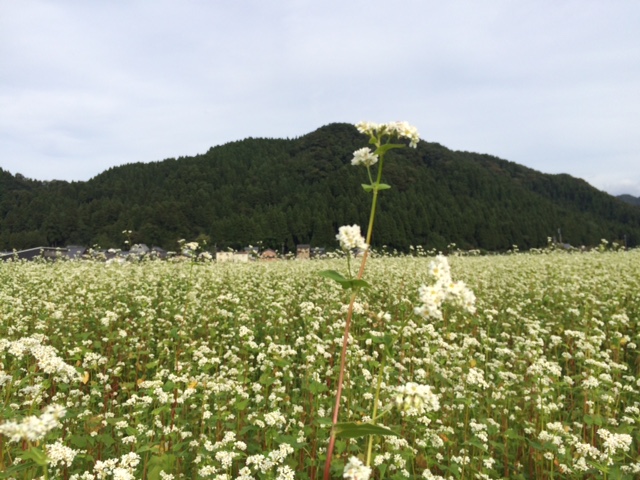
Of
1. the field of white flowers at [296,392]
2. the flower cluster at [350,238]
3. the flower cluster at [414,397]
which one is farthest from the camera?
the field of white flowers at [296,392]

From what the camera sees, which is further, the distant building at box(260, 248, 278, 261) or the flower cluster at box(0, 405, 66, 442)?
the distant building at box(260, 248, 278, 261)

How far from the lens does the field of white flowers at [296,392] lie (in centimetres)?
363

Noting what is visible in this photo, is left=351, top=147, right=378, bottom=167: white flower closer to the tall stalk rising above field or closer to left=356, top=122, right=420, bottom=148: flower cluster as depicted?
the tall stalk rising above field

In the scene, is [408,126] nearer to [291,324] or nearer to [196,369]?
[196,369]

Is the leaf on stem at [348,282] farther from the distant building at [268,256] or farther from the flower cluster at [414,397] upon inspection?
the distant building at [268,256]

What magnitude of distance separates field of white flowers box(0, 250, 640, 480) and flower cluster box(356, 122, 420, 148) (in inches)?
48.9

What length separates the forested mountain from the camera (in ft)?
306

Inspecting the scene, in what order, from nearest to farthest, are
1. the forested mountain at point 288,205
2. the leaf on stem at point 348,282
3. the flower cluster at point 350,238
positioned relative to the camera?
1. the leaf on stem at point 348,282
2. the flower cluster at point 350,238
3. the forested mountain at point 288,205

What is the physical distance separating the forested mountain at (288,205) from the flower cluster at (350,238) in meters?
80.0

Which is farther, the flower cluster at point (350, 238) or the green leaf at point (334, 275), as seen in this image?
Result: the flower cluster at point (350, 238)

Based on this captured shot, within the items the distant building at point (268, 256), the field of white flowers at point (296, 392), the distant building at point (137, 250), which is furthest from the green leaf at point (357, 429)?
the distant building at point (268, 256)

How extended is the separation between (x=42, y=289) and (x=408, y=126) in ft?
36.8

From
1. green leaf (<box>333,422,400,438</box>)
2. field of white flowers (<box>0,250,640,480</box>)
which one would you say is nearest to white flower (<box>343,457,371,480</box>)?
green leaf (<box>333,422,400,438</box>)

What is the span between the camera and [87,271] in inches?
486
